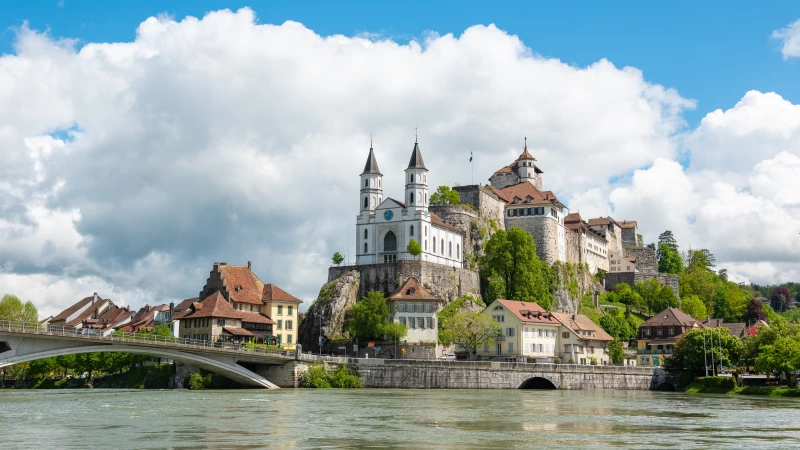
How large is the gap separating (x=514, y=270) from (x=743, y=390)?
41.5 meters

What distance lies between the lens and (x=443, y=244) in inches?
4756

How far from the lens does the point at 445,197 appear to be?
133125 millimetres

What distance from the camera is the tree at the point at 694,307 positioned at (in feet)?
479

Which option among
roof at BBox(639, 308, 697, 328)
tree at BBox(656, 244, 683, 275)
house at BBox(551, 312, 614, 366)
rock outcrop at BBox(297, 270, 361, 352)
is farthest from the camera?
tree at BBox(656, 244, 683, 275)

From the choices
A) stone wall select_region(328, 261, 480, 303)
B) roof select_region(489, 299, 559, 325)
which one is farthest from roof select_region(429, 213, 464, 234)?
roof select_region(489, 299, 559, 325)

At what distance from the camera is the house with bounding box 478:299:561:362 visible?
343ft

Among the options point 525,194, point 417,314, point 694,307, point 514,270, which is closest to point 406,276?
point 417,314

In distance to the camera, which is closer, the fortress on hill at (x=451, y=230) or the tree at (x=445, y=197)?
the fortress on hill at (x=451, y=230)

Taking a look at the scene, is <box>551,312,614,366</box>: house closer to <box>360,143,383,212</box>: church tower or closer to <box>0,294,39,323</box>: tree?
<box>360,143,383,212</box>: church tower

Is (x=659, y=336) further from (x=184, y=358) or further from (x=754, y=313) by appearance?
(x=184, y=358)

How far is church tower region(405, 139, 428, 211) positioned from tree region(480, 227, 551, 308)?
38.6 feet

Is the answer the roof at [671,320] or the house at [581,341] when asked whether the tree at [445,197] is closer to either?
the house at [581,341]

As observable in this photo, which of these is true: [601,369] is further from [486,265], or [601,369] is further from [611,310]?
[611,310]

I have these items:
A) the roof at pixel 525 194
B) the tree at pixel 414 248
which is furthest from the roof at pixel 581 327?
the roof at pixel 525 194
